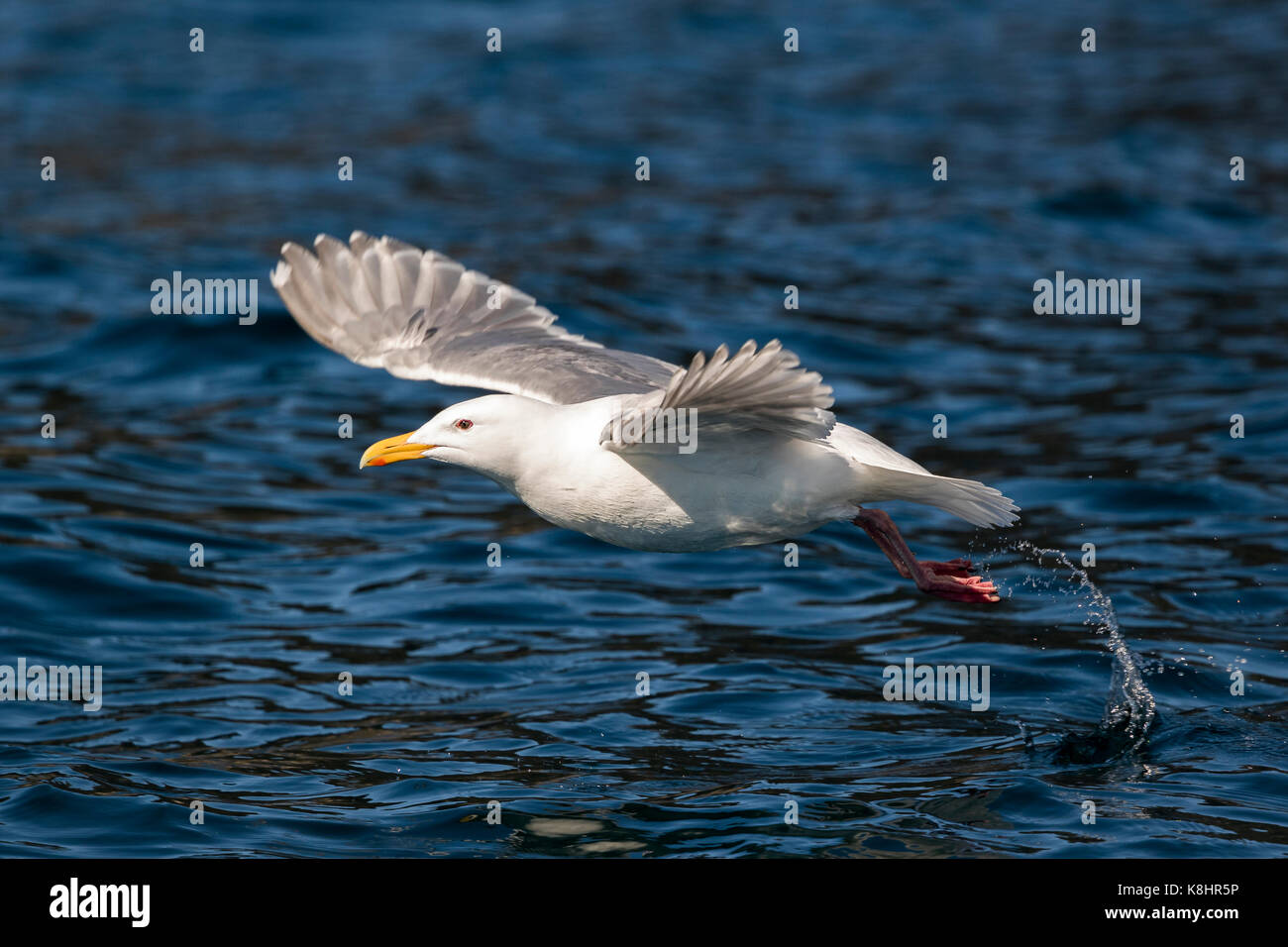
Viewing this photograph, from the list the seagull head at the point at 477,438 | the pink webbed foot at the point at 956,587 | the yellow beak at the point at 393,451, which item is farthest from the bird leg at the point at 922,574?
the yellow beak at the point at 393,451

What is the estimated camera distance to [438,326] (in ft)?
31.7

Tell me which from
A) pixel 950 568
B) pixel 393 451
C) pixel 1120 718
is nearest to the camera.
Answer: pixel 393 451

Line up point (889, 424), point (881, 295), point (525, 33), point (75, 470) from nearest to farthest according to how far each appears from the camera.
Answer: point (75, 470) < point (889, 424) < point (881, 295) < point (525, 33)

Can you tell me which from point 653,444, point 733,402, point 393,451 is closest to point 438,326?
point 393,451

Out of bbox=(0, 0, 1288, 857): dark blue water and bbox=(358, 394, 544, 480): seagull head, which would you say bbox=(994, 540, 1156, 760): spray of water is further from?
bbox=(358, 394, 544, 480): seagull head

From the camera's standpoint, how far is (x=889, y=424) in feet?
48.2

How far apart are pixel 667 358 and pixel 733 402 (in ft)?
29.1

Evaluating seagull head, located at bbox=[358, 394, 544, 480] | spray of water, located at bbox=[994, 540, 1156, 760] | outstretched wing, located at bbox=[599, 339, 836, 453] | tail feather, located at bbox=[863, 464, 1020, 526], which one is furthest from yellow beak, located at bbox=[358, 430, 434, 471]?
spray of water, located at bbox=[994, 540, 1156, 760]

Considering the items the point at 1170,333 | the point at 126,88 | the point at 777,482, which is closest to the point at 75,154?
the point at 126,88

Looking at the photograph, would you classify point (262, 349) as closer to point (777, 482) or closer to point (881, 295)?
point (881, 295)

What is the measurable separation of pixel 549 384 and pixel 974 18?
22.3 m

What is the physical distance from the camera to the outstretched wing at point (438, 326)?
29.5ft

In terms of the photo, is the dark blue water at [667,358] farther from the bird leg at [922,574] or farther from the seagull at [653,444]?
the seagull at [653,444]

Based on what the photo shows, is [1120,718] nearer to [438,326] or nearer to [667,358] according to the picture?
[438,326]
